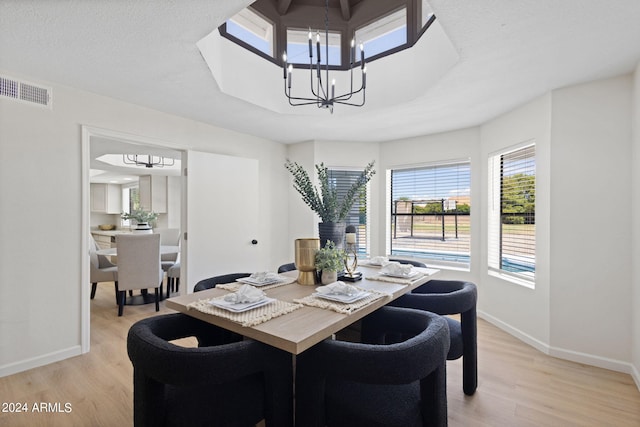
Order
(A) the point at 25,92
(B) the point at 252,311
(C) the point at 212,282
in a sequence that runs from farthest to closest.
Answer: (A) the point at 25,92, (C) the point at 212,282, (B) the point at 252,311

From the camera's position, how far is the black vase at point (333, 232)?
7.42 ft

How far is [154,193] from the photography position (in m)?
7.19

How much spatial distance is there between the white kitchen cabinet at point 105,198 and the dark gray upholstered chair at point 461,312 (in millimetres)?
9050

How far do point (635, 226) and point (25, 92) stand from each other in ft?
15.9

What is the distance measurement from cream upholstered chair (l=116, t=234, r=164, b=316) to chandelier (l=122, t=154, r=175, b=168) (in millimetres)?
2473

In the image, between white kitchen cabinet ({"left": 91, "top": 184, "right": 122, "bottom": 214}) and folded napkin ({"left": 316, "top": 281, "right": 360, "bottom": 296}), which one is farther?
white kitchen cabinet ({"left": 91, "top": 184, "right": 122, "bottom": 214})

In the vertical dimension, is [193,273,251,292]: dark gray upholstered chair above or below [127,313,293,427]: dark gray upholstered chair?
above

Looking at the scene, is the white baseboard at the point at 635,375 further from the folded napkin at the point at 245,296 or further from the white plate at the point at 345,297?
the folded napkin at the point at 245,296

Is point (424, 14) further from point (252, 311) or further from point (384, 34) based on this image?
point (252, 311)

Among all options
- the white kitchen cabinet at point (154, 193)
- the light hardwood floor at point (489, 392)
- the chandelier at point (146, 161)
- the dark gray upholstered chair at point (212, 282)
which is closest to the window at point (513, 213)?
the light hardwood floor at point (489, 392)

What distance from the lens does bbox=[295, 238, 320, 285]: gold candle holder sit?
2010 mm

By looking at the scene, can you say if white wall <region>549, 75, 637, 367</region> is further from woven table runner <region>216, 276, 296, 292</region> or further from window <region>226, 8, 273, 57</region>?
window <region>226, 8, 273, 57</region>

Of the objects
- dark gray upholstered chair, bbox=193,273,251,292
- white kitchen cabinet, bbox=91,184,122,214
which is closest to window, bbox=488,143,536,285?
dark gray upholstered chair, bbox=193,273,251,292

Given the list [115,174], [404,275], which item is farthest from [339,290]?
[115,174]
